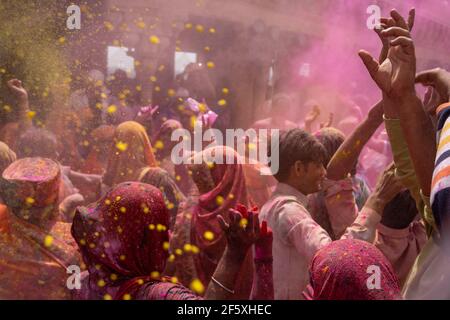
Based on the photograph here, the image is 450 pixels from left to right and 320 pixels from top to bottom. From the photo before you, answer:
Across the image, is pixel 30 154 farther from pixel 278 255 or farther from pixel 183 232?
pixel 278 255

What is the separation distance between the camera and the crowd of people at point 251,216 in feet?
3.81

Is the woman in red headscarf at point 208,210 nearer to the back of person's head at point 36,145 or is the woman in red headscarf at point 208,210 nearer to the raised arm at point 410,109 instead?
the raised arm at point 410,109

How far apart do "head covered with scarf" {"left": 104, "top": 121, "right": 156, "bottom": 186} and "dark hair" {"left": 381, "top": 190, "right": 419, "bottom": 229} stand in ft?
3.89

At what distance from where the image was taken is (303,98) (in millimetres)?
4828

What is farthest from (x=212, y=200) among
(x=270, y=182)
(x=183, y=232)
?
(x=270, y=182)

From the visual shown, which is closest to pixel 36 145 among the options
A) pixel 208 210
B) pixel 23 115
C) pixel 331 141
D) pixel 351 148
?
pixel 23 115

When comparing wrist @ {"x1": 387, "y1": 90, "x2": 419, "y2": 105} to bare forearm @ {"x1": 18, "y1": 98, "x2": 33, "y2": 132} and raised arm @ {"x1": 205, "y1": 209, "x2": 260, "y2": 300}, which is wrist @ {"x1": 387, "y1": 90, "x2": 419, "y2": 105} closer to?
raised arm @ {"x1": 205, "y1": 209, "x2": 260, "y2": 300}

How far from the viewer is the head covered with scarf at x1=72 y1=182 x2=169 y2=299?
4.05 feet

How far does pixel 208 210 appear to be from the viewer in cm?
194

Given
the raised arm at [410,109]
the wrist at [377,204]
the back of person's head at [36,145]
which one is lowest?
the back of person's head at [36,145]

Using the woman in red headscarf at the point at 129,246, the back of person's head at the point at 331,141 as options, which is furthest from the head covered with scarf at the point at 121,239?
the back of person's head at the point at 331,141

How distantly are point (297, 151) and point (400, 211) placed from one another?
43 centimetres

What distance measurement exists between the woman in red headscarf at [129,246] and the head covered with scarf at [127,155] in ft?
3.80

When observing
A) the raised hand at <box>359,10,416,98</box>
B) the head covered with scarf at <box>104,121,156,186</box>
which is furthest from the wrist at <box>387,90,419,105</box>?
the head covered with scarf at <box>104,121,156,186</box>
